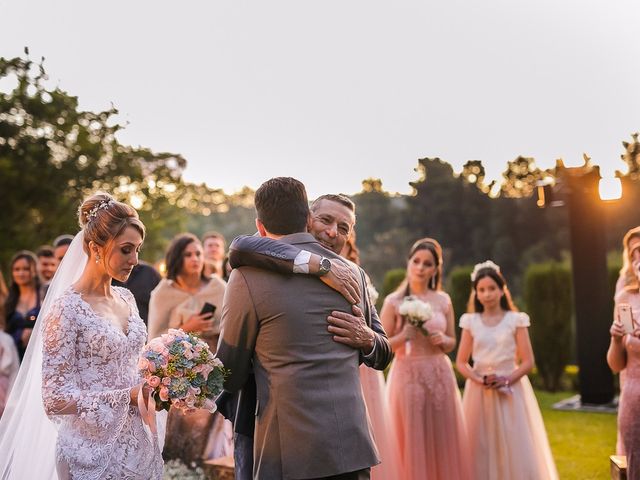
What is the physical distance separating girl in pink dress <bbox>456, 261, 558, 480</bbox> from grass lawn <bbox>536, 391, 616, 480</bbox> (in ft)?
6.61

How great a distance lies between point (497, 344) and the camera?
666 centimetres

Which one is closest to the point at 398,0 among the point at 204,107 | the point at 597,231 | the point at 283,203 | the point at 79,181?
the point at 204,107

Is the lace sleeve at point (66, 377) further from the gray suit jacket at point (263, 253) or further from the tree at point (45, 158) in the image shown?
the tree at point (45, 158)

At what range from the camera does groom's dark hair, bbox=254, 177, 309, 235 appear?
3199 mm

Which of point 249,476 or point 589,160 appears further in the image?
point 589,160

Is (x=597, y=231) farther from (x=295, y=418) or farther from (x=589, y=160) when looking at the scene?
(x=295, y=418)

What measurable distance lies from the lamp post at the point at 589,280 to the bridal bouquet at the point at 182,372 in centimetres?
1021

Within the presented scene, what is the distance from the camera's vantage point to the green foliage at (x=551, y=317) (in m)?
14.8

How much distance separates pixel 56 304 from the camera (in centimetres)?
355

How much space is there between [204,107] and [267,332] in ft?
27.1

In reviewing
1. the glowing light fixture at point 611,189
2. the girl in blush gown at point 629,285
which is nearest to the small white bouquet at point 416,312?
the girl in blush gown at point 629,285

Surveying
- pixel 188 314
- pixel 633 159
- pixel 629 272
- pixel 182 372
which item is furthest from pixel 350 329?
pixel 633 159

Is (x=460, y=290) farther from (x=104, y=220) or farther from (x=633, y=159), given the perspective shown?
(x=104, y=220)

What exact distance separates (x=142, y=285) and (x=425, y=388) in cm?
296
